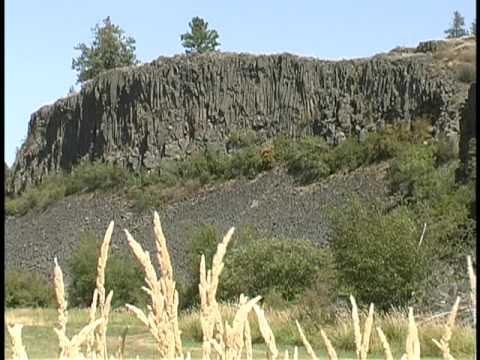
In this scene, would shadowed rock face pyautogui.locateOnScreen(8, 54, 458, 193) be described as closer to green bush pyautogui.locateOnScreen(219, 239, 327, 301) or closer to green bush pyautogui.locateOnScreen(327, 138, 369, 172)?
green bush pyautogui.locateOnScreen(327, 138, 369, 172)

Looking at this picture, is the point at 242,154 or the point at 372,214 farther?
the point at 242,154

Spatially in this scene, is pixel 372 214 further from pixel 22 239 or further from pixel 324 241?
pixel 22 239

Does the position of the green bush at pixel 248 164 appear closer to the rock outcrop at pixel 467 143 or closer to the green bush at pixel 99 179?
the green bush at pixel 99 179

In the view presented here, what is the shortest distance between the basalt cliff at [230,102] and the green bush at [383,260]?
25756 mm

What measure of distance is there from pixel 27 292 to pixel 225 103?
771 inches

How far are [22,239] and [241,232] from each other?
604 inches

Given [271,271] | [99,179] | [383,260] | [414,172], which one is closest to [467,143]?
[414,172]

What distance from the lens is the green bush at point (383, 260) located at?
19.3m

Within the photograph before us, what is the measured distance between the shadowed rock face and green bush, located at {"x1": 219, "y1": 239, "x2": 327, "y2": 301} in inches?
833

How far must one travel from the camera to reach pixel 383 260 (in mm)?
19406

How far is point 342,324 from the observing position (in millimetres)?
15953

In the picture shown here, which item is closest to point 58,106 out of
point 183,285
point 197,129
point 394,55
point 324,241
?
point 197,129

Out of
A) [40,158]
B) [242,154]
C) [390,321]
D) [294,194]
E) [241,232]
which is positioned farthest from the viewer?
[40,158]

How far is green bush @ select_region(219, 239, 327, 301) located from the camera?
2427 cm
